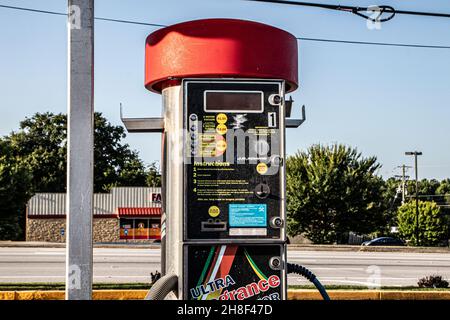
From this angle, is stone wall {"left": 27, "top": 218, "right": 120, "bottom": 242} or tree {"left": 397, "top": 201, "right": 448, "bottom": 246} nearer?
stone wall {"left": 27, "top": 218, "right": 120, "bottom": 242}

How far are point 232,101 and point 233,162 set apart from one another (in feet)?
1.57

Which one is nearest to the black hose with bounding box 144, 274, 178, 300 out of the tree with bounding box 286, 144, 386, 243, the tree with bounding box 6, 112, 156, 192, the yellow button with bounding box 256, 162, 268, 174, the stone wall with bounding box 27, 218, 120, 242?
the yellow button with bounding box 256, 162, 268, 174

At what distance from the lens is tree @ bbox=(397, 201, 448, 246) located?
155ft

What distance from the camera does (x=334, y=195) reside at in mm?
41156

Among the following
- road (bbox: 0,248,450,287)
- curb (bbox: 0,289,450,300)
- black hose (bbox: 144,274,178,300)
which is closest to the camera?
black hose (bbox: 144,274,178,300)

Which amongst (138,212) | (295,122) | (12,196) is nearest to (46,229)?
(12,196)

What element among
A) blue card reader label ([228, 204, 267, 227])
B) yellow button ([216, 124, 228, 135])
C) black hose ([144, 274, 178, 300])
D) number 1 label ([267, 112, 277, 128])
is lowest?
black hose ([144, 274, 178, 300])

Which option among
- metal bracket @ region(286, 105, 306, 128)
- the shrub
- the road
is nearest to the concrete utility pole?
metal bracket @ region(286, 105, 306, 128)

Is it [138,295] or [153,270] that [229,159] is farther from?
[153,270]

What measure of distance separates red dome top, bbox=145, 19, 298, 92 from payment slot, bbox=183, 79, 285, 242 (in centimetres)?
10

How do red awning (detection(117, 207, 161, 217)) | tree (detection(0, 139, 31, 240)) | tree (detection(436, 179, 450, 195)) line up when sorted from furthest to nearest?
tree (detection(436, 179, 450, 195))
red awning (detection(117, 207, 161, 217))
tree (detection(0, 139, 31, 240))

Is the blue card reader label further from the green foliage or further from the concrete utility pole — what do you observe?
the green foliage

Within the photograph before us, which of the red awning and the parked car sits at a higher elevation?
the red awning
